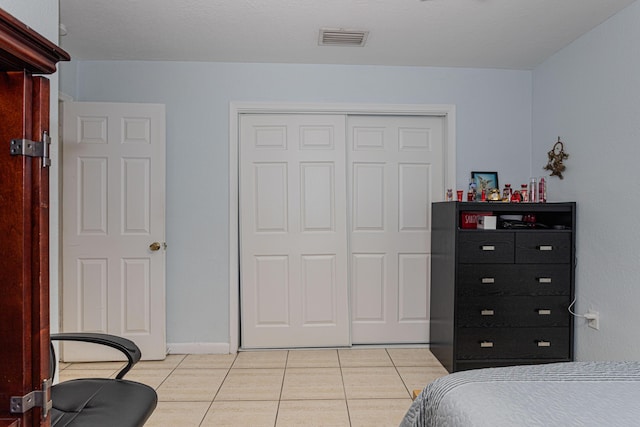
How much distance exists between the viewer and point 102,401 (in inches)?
57.6

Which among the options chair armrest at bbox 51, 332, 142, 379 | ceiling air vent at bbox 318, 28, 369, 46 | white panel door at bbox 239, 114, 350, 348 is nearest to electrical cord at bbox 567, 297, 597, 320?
white panel door at bbox 239, 114, 350, 348

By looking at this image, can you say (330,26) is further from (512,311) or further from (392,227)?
(512,311)

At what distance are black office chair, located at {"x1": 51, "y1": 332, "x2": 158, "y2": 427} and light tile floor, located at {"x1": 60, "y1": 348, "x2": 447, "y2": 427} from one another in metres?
0.80

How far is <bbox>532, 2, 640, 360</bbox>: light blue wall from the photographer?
2391 millimetres

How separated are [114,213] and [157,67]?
1.22m

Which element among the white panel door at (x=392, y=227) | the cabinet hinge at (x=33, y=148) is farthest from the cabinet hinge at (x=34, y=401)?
the white panel door at (x=392, y=227)

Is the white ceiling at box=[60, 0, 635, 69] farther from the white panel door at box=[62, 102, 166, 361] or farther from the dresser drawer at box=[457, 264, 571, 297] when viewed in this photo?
the dresser drawer at box=[457, 264, 571, 297]

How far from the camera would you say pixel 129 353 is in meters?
1.63

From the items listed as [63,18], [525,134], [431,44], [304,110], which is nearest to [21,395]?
[63,18]

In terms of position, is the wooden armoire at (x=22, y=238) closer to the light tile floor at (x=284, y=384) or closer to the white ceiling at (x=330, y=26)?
the light tile floor at (x=284, y=384)

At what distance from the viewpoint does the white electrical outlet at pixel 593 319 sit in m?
2.68

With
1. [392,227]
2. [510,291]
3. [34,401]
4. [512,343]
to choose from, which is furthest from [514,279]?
[34,401]

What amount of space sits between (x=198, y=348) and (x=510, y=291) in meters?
2.44

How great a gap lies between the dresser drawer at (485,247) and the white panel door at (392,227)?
0.63m
